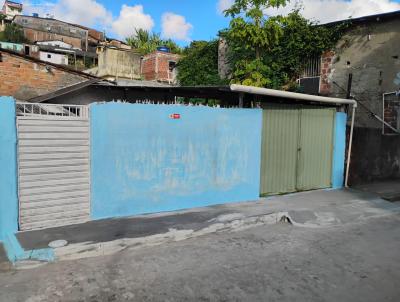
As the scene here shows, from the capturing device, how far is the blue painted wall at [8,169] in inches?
225

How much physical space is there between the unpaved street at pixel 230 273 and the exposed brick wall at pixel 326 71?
9946 mm

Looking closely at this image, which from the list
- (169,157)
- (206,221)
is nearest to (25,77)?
(169,157)

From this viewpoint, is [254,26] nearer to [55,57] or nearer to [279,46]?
[279,46]

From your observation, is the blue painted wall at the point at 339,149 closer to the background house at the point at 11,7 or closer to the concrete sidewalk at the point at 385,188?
the concrete sidewalk at the point at 385,188

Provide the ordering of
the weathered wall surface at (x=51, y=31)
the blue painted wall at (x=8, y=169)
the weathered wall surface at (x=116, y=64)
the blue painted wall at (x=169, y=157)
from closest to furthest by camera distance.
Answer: the blue painted wall at (x=8, y=169) < the blue painted wall at (x=169, y=157) < the weathered wall surface at (x=116, y=64) < the weathered wall surface at (x=51, y=31)

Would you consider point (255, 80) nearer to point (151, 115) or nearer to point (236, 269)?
point (151, 115)

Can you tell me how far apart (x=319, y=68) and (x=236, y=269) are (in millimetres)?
12444

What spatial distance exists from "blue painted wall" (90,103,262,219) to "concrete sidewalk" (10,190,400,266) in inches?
12.1

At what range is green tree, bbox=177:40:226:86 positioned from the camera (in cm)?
2047

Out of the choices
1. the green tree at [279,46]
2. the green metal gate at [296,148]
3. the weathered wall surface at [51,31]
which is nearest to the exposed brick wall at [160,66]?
the green tree at [279,46]

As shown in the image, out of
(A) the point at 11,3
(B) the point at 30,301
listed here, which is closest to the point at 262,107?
(B) the point at 30,301

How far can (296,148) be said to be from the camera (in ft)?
31.2

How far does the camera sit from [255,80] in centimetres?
1320

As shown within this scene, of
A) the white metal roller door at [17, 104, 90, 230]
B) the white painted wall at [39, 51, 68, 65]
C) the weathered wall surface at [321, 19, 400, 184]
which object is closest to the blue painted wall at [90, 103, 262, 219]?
the white metal roller door at [17, 104, 90, 230]
